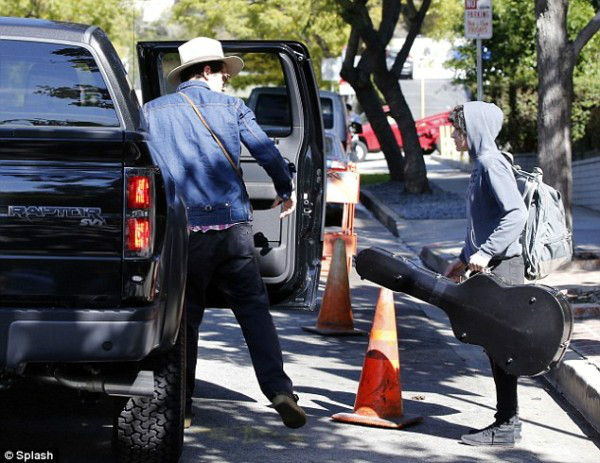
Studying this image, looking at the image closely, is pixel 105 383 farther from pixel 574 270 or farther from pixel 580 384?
pixel 574 270

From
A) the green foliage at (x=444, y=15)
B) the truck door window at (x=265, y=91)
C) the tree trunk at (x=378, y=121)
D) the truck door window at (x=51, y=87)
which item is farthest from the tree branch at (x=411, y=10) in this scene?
the truck door window at (x=51, y=87)

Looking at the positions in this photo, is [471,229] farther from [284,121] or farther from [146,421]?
[284,121]

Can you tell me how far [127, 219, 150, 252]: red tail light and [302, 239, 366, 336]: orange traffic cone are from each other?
496cm

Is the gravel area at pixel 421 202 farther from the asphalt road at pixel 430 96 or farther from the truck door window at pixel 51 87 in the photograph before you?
the asphalt road at pixel 430 96

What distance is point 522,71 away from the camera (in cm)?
2472

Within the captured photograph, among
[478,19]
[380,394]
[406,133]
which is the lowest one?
[380,394]

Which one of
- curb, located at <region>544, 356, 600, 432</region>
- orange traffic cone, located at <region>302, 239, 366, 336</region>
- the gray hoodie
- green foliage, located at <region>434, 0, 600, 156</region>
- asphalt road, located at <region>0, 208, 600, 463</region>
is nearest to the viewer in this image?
asphalt road, located at <region>0, 208, 600, 463</region>

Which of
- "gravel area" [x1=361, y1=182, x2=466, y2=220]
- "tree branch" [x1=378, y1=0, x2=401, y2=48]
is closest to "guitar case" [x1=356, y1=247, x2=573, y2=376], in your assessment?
"gravel area" [x1=361, y1=182, x2=466, y2=220]

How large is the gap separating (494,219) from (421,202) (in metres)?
14.8

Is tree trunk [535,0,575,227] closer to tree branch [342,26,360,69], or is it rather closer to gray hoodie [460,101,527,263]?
gray hoodie [460,101,527,263]

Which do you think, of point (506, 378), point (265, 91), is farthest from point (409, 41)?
point (506, 378)

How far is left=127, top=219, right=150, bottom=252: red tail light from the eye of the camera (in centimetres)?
502

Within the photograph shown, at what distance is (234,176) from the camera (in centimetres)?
641

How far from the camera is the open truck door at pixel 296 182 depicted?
320 inches
